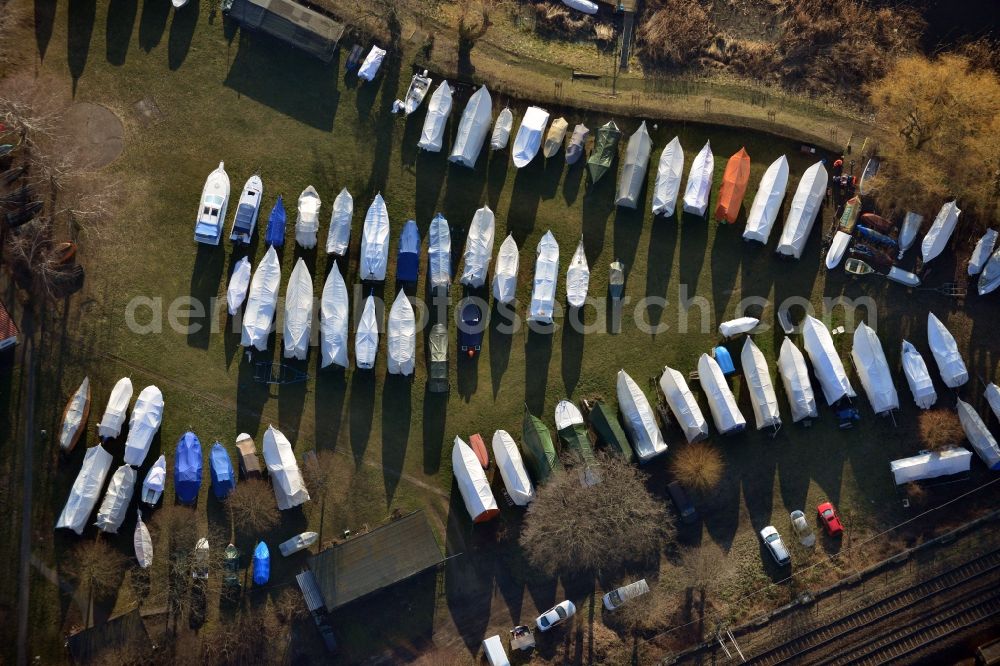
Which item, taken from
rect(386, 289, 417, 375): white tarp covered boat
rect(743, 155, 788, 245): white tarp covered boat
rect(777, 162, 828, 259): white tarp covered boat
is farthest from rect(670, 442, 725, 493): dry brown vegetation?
rect(386, 289, 417, 375): white tarp covered boat

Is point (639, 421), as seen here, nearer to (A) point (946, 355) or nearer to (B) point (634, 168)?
(B) point (634, 168)

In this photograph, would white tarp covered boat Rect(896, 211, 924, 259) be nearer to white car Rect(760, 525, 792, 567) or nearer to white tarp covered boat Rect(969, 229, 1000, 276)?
white tarp covered boat Rect(969, 229, 1000, 276)

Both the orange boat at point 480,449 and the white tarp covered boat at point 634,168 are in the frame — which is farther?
the white tarp covered boat at point 634,168

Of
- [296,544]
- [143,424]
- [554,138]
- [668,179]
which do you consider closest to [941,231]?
[668,179]

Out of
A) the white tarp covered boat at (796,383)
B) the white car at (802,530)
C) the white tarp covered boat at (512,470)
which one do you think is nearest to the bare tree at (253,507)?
the white tarp covered boat at (512,470)

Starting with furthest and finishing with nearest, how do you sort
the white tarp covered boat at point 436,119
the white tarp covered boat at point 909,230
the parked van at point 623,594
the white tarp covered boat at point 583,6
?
the white tarp covered boat at point 583,6
the white tarp covered boat at point 909,230
the white tarp covered boat at point 436,119
the parked van at point 623,594

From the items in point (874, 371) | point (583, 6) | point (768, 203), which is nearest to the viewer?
point (874, 371)

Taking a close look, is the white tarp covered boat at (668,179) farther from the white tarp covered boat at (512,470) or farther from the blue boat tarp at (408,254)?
the white tarp covered boat at (512,470)
